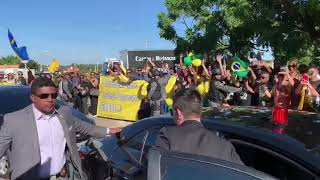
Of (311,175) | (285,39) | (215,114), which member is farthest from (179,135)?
(285,39)

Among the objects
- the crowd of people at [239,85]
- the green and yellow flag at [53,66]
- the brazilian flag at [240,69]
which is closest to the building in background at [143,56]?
the green and yellow flag at [53,66]

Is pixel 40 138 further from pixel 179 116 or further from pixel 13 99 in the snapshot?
pixel 13 99

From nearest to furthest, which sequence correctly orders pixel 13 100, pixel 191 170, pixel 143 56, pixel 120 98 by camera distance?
pixel 191 170 → pixel 13 100 → pixel 120 98 → pixel 143 56

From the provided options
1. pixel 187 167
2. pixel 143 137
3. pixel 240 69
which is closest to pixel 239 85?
pixel 240 69

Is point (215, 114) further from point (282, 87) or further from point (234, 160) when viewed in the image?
point (282, 87)

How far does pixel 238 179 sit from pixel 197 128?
55 cm

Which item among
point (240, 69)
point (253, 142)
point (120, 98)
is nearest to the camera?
point (253, 142)

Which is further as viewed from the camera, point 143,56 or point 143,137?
point 143,56

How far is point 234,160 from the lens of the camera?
293 cm

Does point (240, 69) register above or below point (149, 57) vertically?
below

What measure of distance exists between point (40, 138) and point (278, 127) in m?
1.74

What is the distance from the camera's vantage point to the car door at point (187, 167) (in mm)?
2605

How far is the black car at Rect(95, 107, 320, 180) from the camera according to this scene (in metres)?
3.08

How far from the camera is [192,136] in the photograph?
9.77ft
